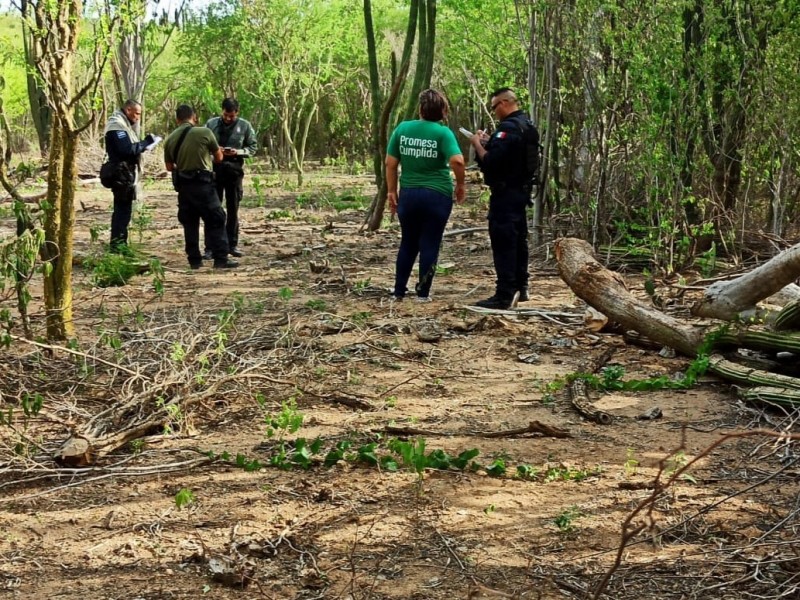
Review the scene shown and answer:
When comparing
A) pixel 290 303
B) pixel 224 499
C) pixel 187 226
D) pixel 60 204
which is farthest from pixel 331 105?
pixel 224 499

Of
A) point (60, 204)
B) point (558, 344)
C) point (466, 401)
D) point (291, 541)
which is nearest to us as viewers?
point (291, 541)

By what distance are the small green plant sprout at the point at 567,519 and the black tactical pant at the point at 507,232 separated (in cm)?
421

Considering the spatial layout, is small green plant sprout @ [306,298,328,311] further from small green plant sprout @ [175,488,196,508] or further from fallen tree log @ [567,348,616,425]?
small green plant sprout @ [175,488,196,508]

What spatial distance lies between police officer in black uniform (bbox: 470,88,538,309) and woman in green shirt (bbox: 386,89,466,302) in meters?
0.27

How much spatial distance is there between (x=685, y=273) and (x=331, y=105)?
81.1ft

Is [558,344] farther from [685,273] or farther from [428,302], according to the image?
[685,273]

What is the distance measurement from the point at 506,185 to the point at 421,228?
2.80 ft

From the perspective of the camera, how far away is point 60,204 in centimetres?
627

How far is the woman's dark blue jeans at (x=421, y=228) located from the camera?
8.21 m

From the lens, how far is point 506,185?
8070mm

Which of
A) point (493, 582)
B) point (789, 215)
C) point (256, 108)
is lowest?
point (493, 582)

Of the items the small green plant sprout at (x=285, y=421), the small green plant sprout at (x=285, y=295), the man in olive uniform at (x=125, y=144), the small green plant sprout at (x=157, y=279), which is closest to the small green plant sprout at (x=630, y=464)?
the small green plant sprout at (x=285, y=421)

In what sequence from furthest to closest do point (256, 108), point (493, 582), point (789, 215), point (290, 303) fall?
point (256, 108), point (789, 215), point (290, 303), point (493, 582)

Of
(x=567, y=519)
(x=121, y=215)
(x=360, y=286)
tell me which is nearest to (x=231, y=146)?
(x=121, y=215)
